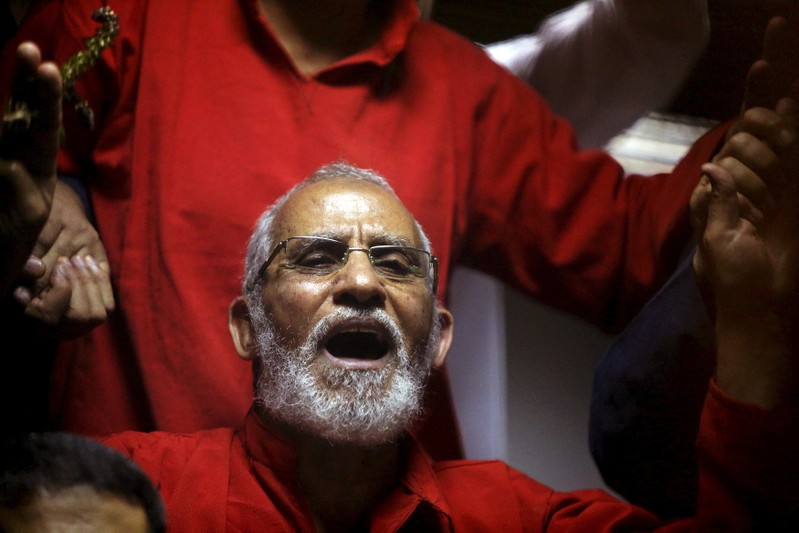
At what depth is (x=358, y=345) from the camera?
0.94 meters

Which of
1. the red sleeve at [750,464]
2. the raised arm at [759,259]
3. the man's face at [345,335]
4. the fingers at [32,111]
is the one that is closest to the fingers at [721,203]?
the raised arm at [759,259]

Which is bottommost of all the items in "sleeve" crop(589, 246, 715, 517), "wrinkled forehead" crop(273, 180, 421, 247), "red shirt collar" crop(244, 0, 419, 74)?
"sleeve" crop(589, 246, 715, 517)

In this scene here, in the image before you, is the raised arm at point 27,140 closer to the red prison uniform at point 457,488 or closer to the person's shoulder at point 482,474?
the red prison uniform at point 457,488

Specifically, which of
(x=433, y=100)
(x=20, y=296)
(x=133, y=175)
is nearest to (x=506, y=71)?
(x=433, y=100)

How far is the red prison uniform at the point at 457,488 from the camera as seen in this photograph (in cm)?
83

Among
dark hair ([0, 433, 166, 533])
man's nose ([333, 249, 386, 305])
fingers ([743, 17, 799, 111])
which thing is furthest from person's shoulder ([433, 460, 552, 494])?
fingers ([743, 17, 799, 111])

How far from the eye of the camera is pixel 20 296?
0.85m

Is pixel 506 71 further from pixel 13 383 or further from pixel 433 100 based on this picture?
pixel 13 383

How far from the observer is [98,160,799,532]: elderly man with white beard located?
84cm

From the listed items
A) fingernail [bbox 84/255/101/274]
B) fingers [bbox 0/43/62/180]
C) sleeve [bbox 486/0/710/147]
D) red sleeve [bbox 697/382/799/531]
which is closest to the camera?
fingers [bbox 0/43/62/180]

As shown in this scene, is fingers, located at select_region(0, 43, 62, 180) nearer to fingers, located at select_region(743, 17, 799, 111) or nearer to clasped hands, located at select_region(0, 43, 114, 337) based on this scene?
clasped hands, located at select_region(0, 43, 114, 337)

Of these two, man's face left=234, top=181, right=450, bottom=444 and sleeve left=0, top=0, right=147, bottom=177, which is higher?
sleeve left=0, top=0, right=147, bottom=177

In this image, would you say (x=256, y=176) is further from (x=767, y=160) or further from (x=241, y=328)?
(x=767, y=160)

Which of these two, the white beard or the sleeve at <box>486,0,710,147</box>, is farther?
the sleeve at <box>486,0,710,147</box>
